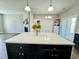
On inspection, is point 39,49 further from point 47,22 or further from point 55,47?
point 47,22

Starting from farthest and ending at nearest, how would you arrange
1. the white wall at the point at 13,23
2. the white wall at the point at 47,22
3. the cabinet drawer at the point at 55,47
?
the white wall at the point at 13,23
the white wall at the point at 47,22
the cabinet drawer at the point at 55,47

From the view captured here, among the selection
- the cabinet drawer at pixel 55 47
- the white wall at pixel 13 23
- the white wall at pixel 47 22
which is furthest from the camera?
the white wall at pixel 13 23

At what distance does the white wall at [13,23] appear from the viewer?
9.23 m

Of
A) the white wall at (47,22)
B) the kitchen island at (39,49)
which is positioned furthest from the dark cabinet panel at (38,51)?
the white wall at (47,22)

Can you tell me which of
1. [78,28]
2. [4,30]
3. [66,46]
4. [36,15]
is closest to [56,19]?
[36,15]

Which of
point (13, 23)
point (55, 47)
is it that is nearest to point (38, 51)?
point (55, 47)

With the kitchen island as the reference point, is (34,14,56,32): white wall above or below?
above

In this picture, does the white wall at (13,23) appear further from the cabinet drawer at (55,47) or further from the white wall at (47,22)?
the cabinet drawer at (55,47)

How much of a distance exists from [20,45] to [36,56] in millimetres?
480

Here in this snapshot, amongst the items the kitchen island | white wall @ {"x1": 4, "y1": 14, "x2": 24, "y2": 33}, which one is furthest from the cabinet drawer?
white wall @ {"x1": 4, "y1": 14, "x2": 24, "y2": 33}

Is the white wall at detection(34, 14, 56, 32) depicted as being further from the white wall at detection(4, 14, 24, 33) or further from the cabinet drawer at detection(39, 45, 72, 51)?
the cabinet drawer at detection(39, 45, 72, 51)

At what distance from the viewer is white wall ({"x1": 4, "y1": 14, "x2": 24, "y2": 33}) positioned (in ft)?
30.3

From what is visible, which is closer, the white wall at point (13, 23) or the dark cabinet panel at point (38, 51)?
the dark cabinet panel at point (38, 51)

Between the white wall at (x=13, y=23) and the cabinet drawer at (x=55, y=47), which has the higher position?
the white wall at (x=13, y=23)
